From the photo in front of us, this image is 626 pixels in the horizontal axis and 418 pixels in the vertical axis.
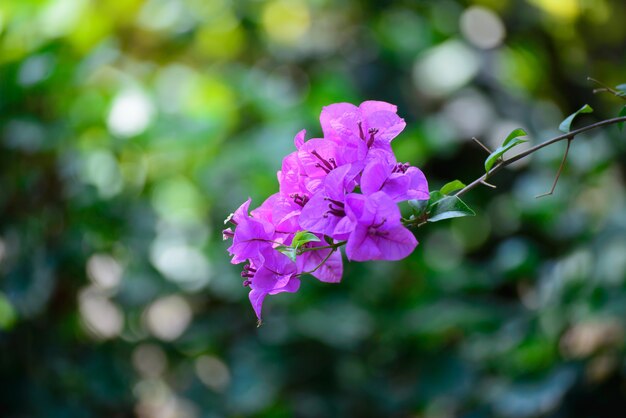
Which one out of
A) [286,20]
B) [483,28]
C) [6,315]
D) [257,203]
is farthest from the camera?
[286,20]

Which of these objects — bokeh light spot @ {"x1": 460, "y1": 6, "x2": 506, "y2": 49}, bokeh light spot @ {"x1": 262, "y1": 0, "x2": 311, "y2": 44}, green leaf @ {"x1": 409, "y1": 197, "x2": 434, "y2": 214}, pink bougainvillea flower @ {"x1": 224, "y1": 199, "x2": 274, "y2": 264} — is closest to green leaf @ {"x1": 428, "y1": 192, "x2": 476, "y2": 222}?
green leaf @ {"x1": 409, "y1": 197, "x2": 434, "y2": 214}

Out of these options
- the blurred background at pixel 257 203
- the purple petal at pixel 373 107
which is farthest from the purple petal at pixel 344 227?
the blurred background at pixel 257 203

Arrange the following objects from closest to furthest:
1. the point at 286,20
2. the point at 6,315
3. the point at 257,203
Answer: the point at 6,315 < the point at 257,203 < the point at 286,20

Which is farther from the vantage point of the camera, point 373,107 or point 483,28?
point 483,28

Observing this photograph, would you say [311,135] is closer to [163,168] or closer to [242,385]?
[163,168]

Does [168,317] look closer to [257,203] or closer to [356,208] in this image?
[257,203]

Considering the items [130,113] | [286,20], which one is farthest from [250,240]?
[286,20]

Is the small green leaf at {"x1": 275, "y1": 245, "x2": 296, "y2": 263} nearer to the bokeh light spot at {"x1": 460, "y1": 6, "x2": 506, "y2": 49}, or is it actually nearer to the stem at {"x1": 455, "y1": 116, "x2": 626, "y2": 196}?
the stem at {"x1": 455, "y1": 116, "x2": 626, "y2": 196}
